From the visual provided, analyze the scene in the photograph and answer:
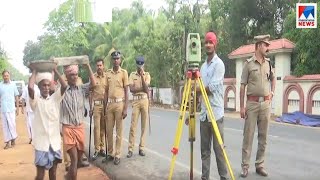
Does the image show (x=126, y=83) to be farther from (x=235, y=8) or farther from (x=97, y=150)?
(x=235, y=8)

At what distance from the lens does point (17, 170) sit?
7.92 m

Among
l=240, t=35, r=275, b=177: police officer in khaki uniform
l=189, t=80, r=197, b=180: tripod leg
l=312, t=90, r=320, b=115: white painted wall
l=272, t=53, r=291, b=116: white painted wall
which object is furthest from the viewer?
l=272, t=53, r=291, b=116: white painted wall

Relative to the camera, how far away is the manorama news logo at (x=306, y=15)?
19.8 m

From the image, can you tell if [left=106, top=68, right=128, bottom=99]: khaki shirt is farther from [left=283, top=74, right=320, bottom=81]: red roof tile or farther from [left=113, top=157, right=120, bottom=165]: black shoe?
[left=283, top=74, right=320, bottom=81]: red roof tile

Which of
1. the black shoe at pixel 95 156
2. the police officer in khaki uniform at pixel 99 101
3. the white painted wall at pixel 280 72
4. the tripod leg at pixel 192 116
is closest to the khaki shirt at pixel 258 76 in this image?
the tripod leg at pixel 192 116

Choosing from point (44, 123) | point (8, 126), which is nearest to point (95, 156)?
point (44, 123)

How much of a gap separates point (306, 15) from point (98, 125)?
15219 mm

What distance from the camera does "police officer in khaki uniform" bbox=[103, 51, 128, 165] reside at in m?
7.59

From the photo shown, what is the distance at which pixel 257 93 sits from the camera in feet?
20.7

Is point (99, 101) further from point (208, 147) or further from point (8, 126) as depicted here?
point (8, 126)

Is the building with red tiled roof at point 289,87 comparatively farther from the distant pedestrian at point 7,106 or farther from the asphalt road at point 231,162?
the distant pedestrian at point 7,106

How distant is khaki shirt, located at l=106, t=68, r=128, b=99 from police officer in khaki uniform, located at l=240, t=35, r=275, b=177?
223 centimetres

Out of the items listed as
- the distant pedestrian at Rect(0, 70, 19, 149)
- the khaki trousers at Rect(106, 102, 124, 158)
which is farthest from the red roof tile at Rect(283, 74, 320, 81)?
the khaki trousers at Rect(106, 102, 124, 158)

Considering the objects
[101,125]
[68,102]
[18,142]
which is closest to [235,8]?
[18,142]
